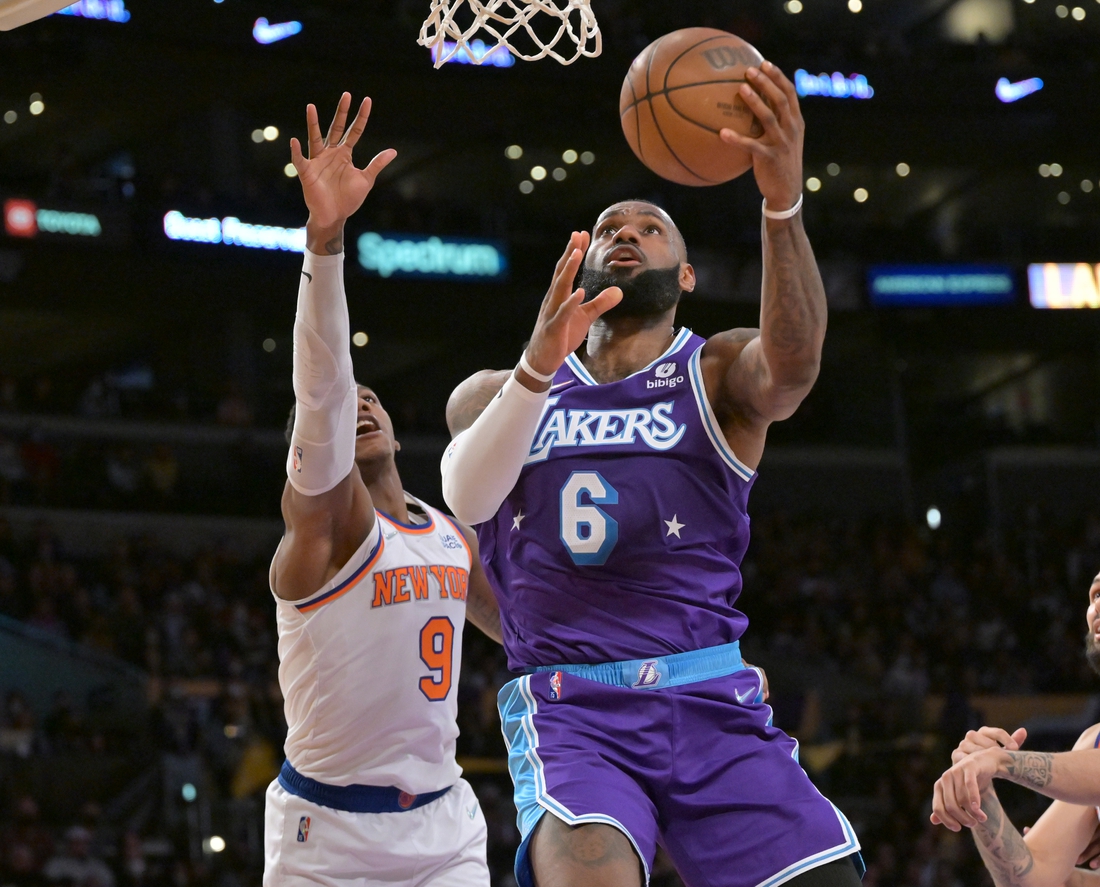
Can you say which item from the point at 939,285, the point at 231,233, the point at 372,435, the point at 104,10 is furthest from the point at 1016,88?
the point at 372,435

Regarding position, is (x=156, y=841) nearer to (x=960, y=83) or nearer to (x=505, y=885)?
(x=505, y=885)

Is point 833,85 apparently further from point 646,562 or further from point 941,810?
point 941,810

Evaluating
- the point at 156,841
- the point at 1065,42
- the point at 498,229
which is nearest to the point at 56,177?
the point at 498,229

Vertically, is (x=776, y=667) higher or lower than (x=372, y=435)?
lower

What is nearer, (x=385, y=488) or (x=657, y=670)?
(x=657, y=670)

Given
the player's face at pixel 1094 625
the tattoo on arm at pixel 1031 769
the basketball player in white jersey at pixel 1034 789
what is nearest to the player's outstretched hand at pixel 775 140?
the basketball player in white jersey at pixel 1034 789

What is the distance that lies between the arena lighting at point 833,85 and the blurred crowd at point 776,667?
6.91 metres

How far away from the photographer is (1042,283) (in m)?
22.6

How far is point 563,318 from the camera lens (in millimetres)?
3625

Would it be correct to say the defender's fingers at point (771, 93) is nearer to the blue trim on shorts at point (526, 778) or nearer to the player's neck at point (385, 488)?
the blue trim on shorts at point (526, 778)

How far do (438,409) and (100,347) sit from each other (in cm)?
549

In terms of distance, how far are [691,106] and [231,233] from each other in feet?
52.7

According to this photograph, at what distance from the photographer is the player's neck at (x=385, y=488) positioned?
5.21 metres

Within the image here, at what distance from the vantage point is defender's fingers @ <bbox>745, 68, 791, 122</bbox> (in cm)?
342
